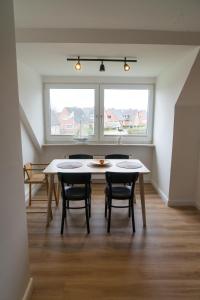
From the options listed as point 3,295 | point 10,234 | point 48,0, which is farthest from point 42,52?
point 3,295

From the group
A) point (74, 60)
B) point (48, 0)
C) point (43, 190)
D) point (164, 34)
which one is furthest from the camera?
point (43, 190)

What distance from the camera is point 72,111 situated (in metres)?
4.47

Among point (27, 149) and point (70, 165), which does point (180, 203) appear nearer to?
point (70, 165)

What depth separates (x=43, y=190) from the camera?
4152 millimetres

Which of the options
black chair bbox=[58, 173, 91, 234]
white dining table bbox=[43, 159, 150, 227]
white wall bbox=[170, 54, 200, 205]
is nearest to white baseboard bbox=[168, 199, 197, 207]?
white wall bbox=[170, 54, 200, 205]

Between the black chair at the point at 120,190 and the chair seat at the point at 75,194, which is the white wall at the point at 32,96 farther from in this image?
the black chair at the point at 120,190

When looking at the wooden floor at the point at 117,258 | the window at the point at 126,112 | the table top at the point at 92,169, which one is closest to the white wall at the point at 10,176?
the wooden floor at the point at 117,258

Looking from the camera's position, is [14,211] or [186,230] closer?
[14,211]

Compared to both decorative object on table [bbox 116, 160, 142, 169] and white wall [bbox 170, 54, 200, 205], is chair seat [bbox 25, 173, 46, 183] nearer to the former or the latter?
decorative object on table [bbox 116, 160, 142, 169]

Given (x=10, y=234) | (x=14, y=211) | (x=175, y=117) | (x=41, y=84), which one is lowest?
(x=10, y=234)

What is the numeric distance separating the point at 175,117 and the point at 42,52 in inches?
83.2

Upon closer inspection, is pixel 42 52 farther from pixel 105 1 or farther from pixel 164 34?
pixel 164 34

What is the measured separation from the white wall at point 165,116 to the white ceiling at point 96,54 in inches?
5.5

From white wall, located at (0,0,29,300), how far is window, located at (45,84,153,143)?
3.06 m
